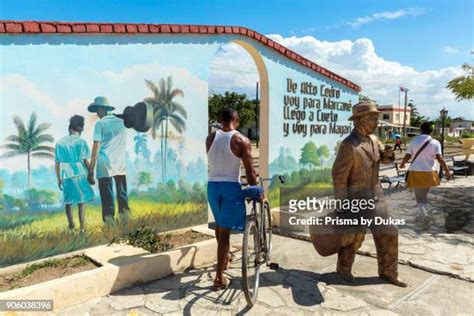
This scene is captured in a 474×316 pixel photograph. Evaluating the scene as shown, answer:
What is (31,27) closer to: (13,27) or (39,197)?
(13,27)

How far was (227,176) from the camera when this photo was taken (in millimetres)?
3705

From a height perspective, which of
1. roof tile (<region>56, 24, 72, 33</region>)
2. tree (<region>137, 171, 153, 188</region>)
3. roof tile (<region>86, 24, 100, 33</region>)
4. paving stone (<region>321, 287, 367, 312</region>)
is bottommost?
paving stone (<region>321, 287, 367, 312</region>)

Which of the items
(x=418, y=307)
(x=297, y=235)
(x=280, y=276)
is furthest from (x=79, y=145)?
(x=418, y=307)

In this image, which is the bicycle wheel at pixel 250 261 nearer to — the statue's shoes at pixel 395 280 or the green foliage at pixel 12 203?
the statue's shoes at pixel 395 280

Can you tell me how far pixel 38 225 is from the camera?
4.27 meters

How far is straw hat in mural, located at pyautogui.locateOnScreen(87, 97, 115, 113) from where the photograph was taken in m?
4.65

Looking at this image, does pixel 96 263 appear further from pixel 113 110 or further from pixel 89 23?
pixel 89 23

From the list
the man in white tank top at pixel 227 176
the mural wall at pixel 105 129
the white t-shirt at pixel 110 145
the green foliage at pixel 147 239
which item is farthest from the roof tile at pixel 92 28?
the green foliage at pixel 147 239

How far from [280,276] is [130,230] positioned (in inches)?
86.4

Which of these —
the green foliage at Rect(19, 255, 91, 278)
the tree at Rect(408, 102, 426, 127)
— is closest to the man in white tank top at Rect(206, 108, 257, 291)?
the green foliage at Rect(19, 255, 91, 278)

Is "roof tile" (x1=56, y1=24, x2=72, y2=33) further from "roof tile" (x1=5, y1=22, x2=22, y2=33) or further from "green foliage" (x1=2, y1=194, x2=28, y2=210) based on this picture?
"green foliage" (x1=2, y1=194, x2=28, y2=210)

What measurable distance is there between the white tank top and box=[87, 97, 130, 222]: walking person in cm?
180

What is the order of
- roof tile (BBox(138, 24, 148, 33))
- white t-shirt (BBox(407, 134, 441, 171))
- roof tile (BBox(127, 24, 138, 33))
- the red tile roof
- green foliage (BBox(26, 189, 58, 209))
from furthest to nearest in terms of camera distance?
white t-shirt (BBox(407, 134, 441, 171)) → roof tile (BBox(138, 24, 148, 33)) → roof tile (BBox(127, 24, 138, 33)) → green foliage (BBox(26, 189, 58, 209)) → the red tile roof

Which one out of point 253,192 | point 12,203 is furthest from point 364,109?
point 12,203
